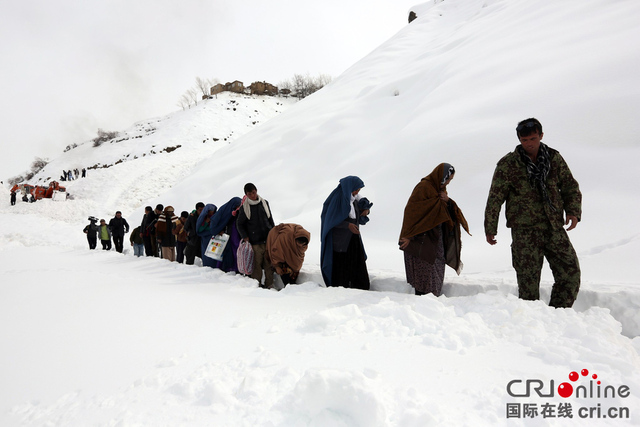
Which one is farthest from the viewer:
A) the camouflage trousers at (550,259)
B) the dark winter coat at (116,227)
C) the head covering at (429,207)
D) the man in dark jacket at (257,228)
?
the dark winter coat at (116,227)

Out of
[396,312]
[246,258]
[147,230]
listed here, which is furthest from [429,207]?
[147,230]

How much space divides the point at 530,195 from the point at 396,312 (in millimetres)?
1452

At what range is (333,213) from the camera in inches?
160

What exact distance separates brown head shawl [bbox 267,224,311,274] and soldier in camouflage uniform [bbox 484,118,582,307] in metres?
2.48

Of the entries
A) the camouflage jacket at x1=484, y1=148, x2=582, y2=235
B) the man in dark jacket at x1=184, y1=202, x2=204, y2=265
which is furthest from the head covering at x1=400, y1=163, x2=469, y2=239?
the man in dark jacket at x1=184, y1=202, x2=204, y2=265

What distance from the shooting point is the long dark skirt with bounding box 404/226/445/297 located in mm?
3344

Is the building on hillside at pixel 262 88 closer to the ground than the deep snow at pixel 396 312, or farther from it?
farther from it

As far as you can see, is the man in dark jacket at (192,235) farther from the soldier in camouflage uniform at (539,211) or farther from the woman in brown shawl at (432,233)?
the soldier in camouflage uniform at (539,211)

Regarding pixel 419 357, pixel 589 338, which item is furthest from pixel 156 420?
pixel 589 338

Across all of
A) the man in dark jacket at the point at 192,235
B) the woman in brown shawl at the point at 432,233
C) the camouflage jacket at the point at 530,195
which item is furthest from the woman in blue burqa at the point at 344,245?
the man in dark jacket at the point at 192,235

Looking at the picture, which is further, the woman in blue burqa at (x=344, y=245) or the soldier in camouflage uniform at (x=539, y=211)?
the woman in blue burqa at (x=344, y=245)

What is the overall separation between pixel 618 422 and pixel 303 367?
1.47 m

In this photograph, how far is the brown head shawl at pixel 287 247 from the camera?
4375 mm

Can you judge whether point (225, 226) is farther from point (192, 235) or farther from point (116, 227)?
point (116, 227)
